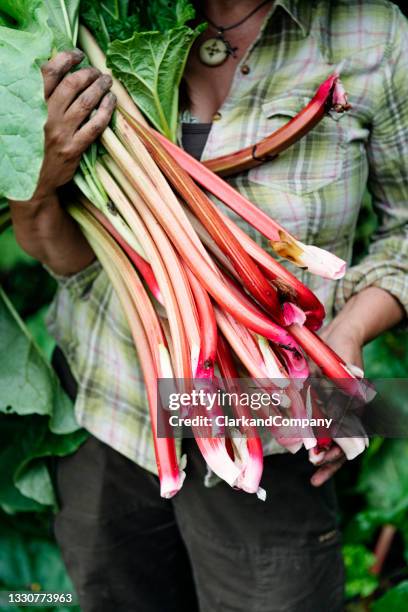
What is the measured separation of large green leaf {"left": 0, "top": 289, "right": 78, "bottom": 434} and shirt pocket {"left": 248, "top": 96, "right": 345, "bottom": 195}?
60 centimetres

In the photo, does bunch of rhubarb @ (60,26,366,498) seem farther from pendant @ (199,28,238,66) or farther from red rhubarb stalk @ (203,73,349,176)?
pendant @ (199,28,238,66)

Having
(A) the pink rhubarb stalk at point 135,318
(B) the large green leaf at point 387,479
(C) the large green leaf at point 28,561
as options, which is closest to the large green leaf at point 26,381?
(A) the pink rhubarb stalk at point 135,318

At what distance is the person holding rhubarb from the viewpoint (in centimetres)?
127

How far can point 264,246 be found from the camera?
1.29 m

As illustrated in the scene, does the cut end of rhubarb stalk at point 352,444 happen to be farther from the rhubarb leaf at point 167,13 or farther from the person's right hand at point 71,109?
the rhubarb leaf at point 167,13

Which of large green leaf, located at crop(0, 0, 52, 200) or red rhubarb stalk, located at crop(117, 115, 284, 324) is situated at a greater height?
large green leaf, located at crop(0, 0, 52, 200)

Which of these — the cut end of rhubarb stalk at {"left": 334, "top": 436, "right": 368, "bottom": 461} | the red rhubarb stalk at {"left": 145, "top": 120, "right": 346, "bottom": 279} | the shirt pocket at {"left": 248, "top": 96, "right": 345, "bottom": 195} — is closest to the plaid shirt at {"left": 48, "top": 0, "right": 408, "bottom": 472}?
the shirt pocket at {"left": 248, "top": 96, "right": 345, "bottom": 195}

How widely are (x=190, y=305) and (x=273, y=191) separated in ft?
1.00

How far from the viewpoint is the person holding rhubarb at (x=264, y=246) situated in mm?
1270

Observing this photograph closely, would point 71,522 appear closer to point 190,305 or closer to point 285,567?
point 285,567

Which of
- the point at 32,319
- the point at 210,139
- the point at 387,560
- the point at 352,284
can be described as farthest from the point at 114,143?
the point at 387,560

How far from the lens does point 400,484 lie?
2.11 m

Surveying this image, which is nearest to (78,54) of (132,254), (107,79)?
(107,79)

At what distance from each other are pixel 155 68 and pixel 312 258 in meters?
0.42
